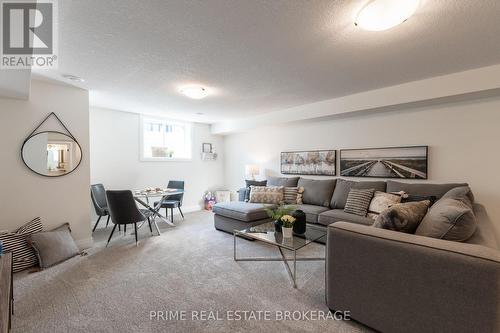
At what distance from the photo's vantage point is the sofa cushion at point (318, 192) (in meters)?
3.96

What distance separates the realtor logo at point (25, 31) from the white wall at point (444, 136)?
406 cm

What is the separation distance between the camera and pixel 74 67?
8.33 ft

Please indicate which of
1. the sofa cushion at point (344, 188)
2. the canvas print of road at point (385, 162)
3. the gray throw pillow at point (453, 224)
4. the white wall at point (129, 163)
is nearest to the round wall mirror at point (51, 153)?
the white wall at point (129, 163)

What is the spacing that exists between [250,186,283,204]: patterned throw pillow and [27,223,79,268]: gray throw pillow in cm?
279

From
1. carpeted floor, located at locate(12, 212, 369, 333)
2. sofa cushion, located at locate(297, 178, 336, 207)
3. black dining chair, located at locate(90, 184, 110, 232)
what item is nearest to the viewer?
carpeted floor, located at locate(12, 212, 369, 333)

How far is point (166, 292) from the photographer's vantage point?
7.12ft

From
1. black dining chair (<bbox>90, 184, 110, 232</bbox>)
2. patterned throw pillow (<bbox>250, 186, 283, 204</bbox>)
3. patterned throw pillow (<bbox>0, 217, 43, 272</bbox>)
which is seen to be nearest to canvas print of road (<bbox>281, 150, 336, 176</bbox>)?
patterned throw pillow (<bbox>250, 186, 283, 204</bbox>)

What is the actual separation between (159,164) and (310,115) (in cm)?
353

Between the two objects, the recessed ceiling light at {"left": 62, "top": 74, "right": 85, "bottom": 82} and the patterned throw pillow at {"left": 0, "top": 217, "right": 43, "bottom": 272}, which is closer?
the patterned throw pillow at {"left": 0, "top": 217, "right": 43, "bottom": 272}

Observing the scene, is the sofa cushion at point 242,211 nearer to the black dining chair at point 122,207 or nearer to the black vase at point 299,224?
the black vase at point 299,224

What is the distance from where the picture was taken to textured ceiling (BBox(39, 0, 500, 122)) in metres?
1.63

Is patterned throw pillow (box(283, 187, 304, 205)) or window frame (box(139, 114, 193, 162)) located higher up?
window frame (box(139, 114, 193, 162))

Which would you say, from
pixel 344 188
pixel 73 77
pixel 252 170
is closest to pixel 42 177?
pixel 73 77

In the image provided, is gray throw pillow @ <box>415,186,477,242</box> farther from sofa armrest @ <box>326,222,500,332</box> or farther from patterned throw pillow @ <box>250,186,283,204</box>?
patterned throw pillow @ <box>250,186,283,204</box>
